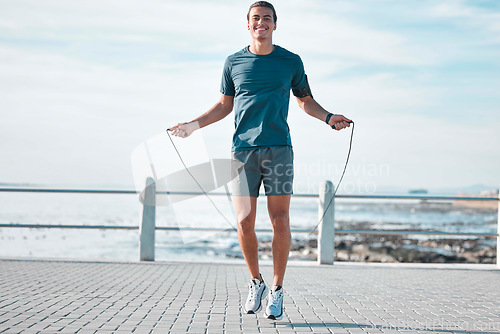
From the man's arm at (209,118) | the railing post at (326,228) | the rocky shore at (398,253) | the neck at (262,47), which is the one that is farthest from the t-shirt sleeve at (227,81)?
the rocky shore at (398,253)

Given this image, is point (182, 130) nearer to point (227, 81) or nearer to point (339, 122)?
point (227, 81)

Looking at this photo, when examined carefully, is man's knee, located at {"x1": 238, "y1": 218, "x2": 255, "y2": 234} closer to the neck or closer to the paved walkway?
the paved walkway

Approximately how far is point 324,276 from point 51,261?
374cm

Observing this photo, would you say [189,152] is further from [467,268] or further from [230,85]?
[467,268]

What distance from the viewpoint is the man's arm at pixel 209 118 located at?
4320 millimetres

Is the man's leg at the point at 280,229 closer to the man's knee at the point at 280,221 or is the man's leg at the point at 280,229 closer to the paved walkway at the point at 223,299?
the man's knee at the point at 280,221

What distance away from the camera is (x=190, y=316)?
4.40 metres

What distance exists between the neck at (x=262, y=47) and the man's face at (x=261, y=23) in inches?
1.4

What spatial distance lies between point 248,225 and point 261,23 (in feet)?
4.63

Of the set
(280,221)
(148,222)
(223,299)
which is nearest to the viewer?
(280,221)

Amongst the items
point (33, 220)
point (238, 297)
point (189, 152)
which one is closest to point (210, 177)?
point (189, 152)

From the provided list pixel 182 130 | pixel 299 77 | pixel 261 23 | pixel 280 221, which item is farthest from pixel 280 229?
pixel 261 23

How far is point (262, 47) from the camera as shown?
427 centimetres

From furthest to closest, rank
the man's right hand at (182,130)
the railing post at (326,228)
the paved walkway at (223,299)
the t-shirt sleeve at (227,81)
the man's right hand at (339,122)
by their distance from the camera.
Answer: the railing post at (326,228) < the t-shirt sleeve at (227,81) < the man's right hand at (182,130) < the man's right hand at (339,122) < the paved walkway at (223,299)
